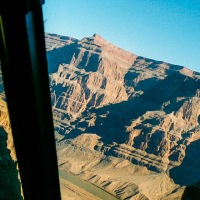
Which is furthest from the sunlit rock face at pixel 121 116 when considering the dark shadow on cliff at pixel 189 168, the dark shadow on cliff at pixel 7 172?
the dark shadow on cliff at pixel 7 172

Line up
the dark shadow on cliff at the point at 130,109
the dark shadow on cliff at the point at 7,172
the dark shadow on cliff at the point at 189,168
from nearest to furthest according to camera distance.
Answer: the dark shadow on cliff at the point at 7,172 → the dark shadow on cliff at the point at 189,168 → the dark shadow on cliff at the point at 130,109

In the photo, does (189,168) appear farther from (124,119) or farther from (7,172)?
(7,172)

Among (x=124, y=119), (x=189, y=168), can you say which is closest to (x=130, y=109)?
(x=124, y=119)

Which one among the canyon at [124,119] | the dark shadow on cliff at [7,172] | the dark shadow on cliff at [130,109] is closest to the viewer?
the dark shadow on cliff at [7,172]

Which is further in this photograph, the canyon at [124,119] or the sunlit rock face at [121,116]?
the sunlit rock face at [121,116]

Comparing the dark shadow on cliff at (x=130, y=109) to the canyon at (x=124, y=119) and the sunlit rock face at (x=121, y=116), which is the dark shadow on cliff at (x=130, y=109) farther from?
the canyon at (x=124, y=119)

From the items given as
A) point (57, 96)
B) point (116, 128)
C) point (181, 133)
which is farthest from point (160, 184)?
point (57, 96)

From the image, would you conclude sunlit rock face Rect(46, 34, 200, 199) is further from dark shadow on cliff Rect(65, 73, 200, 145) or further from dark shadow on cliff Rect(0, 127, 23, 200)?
dark shadow on cliff Rect(0, 127, 23, 200)

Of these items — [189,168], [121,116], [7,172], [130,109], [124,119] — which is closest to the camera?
[7,172]

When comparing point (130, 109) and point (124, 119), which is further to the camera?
point (130, 109)
